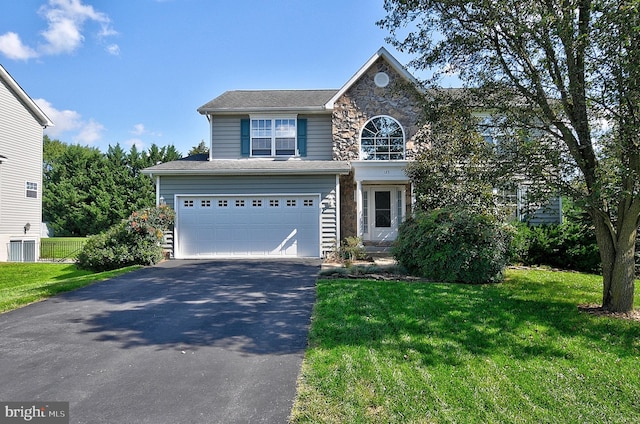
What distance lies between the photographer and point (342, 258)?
12062mm

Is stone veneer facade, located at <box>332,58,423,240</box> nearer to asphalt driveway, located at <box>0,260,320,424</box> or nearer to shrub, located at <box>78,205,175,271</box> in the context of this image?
shrub, located at <box>78,205,175,271</box>

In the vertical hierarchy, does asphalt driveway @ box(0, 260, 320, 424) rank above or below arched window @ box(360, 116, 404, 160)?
below

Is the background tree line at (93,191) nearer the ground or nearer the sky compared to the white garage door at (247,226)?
nearer the sky

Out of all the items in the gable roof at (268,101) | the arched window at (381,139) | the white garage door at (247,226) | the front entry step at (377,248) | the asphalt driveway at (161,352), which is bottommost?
the asphalt driveway at (161,352)

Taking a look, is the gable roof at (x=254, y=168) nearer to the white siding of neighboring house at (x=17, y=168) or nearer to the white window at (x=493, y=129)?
the white window at (x=493, y=129)

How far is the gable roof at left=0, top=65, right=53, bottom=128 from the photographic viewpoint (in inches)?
647

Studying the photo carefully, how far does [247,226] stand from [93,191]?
75.9 feet

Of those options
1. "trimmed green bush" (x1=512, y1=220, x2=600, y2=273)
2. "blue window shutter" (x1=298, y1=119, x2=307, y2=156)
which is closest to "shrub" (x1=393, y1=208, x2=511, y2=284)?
"trimmed green bush" (x1=512, y1=220, x2=600, y2=273)

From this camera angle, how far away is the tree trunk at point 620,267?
19.1 ft

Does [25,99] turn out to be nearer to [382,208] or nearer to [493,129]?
[382,208]

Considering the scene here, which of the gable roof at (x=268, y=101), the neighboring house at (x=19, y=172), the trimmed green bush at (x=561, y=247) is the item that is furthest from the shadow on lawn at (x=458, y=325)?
the neighboring house at (x=19, y=172)

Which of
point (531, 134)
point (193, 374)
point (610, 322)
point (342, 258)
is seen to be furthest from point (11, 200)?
point (610, 322)

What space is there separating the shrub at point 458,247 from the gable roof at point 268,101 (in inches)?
285

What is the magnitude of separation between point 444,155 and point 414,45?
17.1 feet
